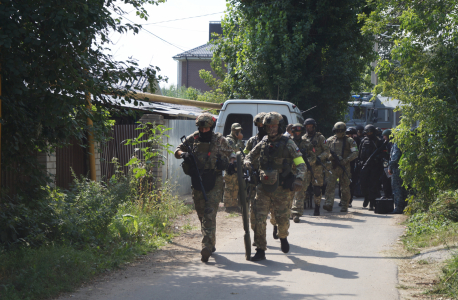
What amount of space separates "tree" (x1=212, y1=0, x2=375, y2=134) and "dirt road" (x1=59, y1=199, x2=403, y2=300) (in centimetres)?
916

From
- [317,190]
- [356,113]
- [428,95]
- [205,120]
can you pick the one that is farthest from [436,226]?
[356,113]

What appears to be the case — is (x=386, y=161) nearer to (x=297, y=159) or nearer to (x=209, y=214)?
(x=297, y=159)

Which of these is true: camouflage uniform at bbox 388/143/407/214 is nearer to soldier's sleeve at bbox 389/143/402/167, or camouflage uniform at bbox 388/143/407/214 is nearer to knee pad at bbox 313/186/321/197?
soldier's sleeve at bbox 389/143/402/167

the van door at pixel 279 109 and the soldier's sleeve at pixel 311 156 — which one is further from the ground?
the van door at pixel 279 109

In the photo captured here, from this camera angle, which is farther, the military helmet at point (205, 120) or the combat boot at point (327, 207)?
the combat boot at point (327, 207)

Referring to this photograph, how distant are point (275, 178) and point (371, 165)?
546 centimetres

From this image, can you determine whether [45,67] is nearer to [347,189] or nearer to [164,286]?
[164,286]

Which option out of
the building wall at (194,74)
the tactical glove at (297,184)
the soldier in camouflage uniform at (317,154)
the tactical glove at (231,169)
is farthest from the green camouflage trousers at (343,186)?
the building wall at (194,74)

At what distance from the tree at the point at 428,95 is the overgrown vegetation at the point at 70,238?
4678mm

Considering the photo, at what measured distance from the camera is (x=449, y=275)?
489cm

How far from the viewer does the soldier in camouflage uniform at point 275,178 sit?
622cm

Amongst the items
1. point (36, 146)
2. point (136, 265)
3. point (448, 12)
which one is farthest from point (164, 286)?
point (448, 12)

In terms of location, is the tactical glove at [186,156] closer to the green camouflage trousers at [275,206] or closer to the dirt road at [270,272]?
the green camouflage trousers at [275,206]

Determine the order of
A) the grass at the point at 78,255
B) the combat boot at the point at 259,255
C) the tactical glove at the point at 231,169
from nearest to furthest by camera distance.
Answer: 1. the grass at the point at 78,255
2. the combat boot at the point at 259,255
3. the tactical glove at the point at 231,169
